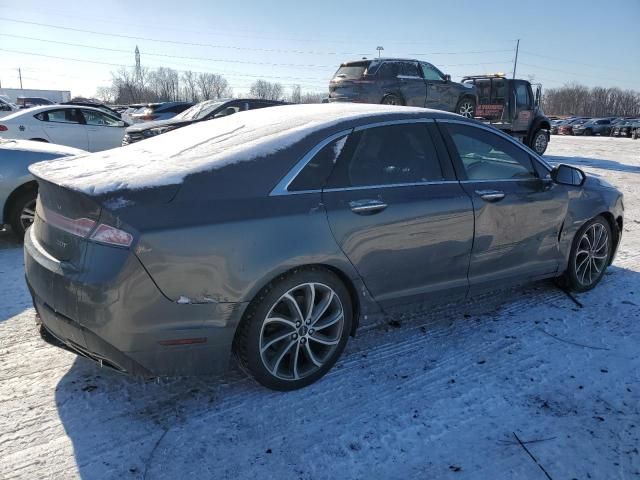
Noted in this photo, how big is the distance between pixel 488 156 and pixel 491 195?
0.39 metres

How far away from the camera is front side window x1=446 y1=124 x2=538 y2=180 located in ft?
11.5

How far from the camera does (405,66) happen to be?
1410cm

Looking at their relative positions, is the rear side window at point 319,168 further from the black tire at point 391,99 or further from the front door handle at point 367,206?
the black tire at point 391,99

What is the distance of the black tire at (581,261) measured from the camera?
4.21m

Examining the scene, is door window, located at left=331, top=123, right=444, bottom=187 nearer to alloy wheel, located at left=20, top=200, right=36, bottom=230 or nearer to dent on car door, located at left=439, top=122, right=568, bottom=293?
dent on car door, located at left=439, top=122, right=568, bottom=293

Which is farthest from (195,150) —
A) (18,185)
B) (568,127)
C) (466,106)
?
(568,127)

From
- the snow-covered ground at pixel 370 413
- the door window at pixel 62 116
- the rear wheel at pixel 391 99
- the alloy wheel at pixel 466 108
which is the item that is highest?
the rear wheel at pixel 391 99

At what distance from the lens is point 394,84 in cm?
1366

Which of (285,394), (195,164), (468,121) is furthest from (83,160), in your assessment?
(468,121)

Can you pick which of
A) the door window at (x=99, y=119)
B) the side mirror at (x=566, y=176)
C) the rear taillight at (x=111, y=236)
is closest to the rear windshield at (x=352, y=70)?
the door window at (x=99, y=119)

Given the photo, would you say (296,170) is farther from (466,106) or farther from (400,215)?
(466,106)

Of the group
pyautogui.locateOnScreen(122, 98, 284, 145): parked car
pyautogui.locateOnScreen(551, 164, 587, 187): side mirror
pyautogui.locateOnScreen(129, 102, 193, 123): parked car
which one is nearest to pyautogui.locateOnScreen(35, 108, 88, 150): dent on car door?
pyautogui.locateOnScreen(122, 98, 284, 145): parked car

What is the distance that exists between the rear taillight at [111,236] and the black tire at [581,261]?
3.53 meters

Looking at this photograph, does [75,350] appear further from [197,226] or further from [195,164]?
[195,164]
